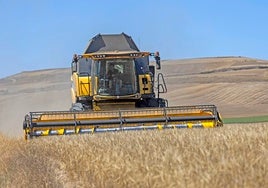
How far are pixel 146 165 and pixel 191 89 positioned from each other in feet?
181

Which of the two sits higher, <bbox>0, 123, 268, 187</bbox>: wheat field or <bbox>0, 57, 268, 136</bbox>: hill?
<bbox>0, 57, 268, 136</bbox>: hill

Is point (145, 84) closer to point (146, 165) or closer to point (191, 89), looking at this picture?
point (146, 165)

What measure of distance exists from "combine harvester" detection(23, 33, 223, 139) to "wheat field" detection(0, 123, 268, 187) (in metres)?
3.14

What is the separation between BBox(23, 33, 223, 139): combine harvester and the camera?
1323cm

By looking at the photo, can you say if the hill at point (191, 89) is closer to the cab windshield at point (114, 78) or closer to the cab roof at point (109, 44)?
the cab roof at point (109, 44)

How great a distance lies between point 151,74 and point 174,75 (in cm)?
6236

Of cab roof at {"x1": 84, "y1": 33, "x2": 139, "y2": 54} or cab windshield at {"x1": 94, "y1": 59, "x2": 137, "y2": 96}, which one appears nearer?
cab windshield at {"x1": 94, "y1": 59, "x2": 137, "y2": 96}

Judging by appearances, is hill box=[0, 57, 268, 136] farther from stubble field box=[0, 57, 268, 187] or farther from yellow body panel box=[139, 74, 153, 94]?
stubble field box=[0, 57, 268, 187]

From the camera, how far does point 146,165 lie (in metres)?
5.64

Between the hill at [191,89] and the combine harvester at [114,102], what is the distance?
24.5 ft

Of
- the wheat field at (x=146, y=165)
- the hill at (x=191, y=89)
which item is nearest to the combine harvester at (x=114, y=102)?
the wheat field at (x=146, y=165)

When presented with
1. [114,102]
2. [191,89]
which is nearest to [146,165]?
[114,102]

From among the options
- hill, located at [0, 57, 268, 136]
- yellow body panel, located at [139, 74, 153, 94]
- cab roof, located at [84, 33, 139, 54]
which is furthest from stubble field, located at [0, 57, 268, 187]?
hill, located at [0, 57, 268, 136]

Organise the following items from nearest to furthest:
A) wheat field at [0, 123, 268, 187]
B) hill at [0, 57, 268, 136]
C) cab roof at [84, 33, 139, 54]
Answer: wheat field at [0, 123, 268, 187] < cab roof at [84, 33, 139, 54] < hill at [0, 57, 268, 136]
